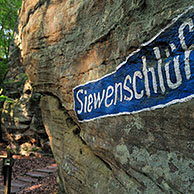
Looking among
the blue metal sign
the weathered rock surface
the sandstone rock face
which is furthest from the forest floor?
the blue metal sign

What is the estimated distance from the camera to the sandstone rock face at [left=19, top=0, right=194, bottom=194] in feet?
5.14

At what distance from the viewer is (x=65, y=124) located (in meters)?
3.28

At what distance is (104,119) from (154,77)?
789 millimetres

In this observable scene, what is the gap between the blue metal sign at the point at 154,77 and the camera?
1450 mm

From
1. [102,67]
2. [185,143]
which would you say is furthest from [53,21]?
[185,143]

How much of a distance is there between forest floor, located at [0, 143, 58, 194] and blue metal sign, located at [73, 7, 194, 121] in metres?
3.02

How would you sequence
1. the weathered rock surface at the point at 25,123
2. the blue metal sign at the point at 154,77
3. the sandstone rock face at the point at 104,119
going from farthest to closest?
the weathered rock surface at the point at 25,123
the sandstone rock face at the point at 104,119
the blue metal sign at the point at 154,77

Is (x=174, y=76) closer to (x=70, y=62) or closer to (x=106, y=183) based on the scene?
(x=106, y=183)

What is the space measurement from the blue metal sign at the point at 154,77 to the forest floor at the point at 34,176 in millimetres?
3017

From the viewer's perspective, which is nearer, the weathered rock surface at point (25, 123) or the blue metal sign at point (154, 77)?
the blue metal sign at point (154, 77)

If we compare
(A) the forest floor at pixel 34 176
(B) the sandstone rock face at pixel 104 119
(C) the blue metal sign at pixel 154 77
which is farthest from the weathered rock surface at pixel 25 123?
(C) the blue metal sign at pixel 154 77

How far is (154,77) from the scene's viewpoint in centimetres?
166

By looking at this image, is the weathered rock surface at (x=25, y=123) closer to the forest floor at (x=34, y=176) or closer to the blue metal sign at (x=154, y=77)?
the forest floor at (x=34, y=176)

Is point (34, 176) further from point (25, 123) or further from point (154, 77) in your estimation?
point (154, 77)
